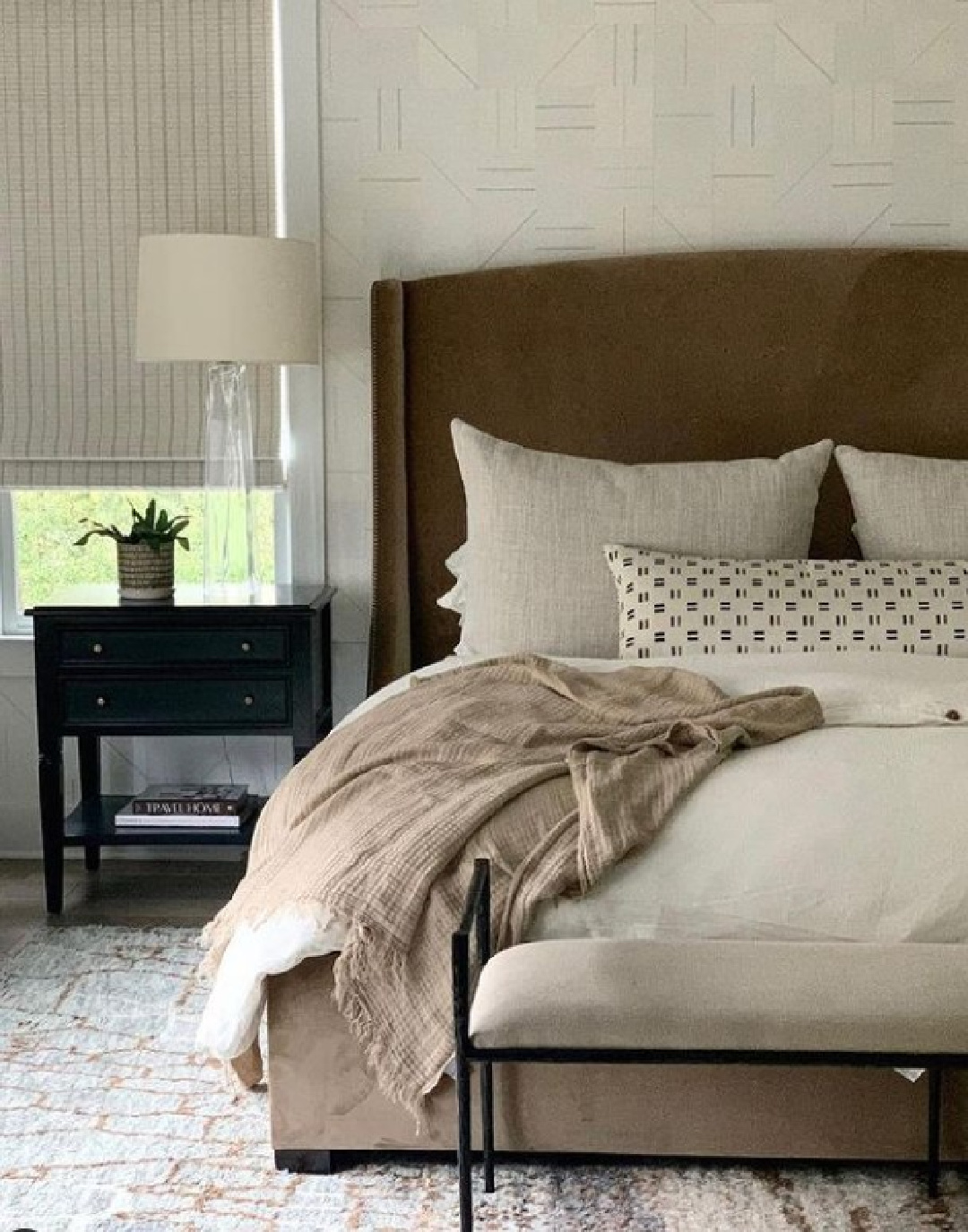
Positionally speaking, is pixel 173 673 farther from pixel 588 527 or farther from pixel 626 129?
pixel 626 129

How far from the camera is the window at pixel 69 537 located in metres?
4.43

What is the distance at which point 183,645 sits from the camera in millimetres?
3926

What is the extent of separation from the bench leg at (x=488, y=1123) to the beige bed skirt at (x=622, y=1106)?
0.03 metres

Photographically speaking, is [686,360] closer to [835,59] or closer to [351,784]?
[835,59]

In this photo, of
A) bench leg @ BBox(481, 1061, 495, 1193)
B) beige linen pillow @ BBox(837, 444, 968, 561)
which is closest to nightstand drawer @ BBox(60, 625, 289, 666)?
beige linen pillow @ BBox(837, 444, 968, 561)

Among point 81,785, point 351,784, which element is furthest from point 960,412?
point 81,785

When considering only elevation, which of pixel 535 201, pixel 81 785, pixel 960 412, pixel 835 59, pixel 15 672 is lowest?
pixel 81 785

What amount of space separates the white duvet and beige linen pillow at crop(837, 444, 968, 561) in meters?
1.17

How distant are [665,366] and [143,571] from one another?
1.33 meters

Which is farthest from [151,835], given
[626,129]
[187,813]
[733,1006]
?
[733,1006]

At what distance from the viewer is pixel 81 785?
4363mm

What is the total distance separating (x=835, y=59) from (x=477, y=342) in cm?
109

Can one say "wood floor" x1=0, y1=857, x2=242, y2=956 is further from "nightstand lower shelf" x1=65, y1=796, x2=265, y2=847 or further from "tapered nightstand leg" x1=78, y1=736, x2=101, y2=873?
"nightstand lower shelf" x1=65, y1=796, x2=265, y2=847

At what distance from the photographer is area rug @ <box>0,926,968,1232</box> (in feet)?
8.12
